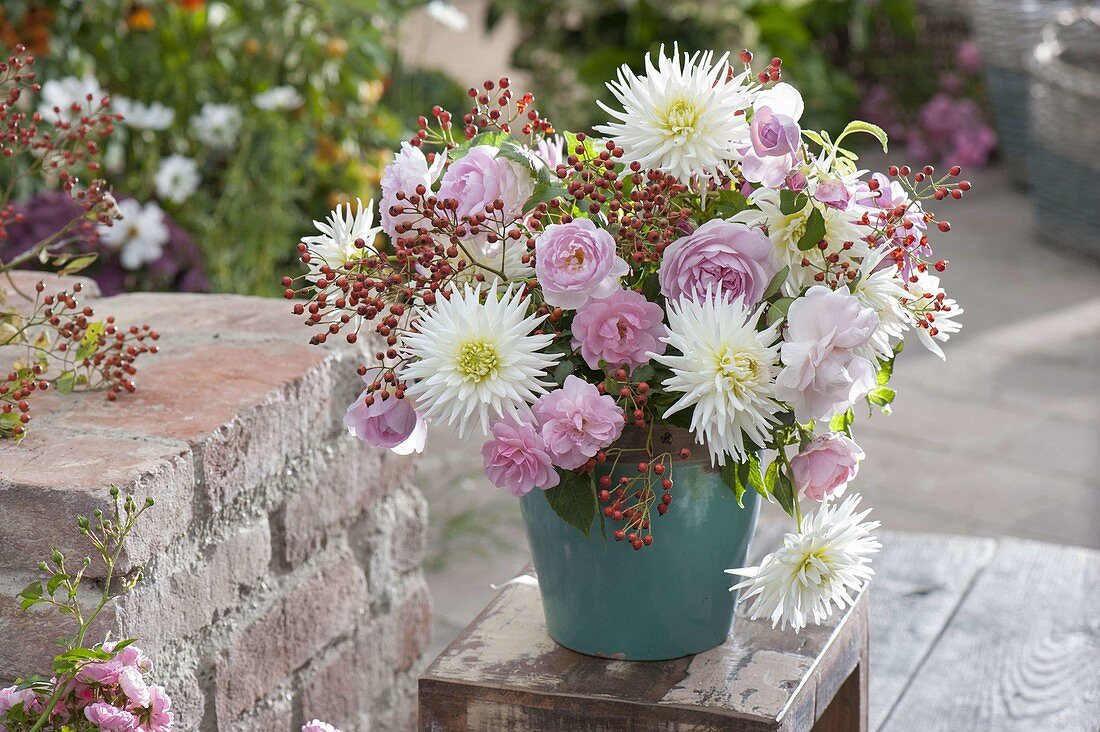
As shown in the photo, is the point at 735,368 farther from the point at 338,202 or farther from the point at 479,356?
the point at 338,202

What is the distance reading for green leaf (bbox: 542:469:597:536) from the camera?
908 millimetres

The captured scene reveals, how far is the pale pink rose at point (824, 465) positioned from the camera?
3.02 ft

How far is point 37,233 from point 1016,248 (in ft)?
11.0

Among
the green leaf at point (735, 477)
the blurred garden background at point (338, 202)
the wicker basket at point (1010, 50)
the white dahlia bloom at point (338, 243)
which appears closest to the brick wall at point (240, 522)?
the white dahlia bloom at point (338, 243)

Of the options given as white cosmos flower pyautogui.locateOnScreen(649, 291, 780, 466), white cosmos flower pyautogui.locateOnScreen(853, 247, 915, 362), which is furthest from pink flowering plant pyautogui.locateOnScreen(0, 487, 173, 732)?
white cosmos flower pyautogui.locateOnScreen(853, 247, 915, 362)

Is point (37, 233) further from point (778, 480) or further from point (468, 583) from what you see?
point (778, 480)

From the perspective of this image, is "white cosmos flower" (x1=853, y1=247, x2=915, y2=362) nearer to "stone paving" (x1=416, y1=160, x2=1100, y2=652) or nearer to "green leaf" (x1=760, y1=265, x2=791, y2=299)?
"green leaf" (x1=760, y1=265, x2=791, y2=299)

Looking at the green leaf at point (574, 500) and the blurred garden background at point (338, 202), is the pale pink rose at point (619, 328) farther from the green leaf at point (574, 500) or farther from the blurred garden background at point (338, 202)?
the blurred garden background at point (338, 202)

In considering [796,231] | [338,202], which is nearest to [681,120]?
[796,231]

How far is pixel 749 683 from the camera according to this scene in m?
0.99

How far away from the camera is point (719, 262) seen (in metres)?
0.84

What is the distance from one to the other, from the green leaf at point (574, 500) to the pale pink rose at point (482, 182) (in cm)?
18

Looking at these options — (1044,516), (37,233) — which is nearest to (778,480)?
(37,233)

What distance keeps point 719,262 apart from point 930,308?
0.17 meters
